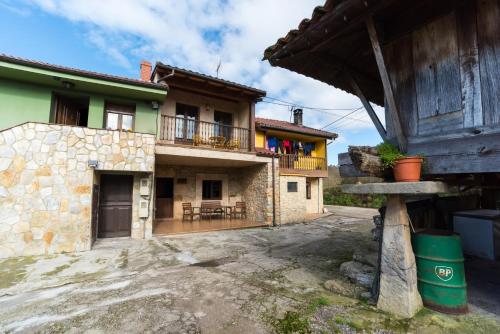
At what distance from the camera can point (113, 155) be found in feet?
22.6

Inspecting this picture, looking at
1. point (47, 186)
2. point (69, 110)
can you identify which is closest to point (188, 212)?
point (47, 186)

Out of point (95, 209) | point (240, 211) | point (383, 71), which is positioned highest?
point (383, 71)

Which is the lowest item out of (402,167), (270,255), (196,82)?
(270,255)

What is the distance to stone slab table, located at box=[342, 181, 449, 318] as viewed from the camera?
9.37ft

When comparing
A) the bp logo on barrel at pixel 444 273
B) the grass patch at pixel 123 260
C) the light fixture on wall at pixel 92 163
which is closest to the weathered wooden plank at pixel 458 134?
the bp logo on barrel at pixel 444 273

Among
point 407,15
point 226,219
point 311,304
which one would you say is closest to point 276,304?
point 311,304

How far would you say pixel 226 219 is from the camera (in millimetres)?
11578

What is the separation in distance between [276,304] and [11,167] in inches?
286

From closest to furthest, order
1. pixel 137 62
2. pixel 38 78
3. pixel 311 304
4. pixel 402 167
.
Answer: pixel 402 167 → pixel 311 304 → pixel 38 78 → pixel 137 62

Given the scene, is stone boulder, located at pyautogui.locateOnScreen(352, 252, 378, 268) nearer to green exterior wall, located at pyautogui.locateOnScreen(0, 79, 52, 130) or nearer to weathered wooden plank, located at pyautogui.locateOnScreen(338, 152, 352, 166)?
weathered wooden plank, located at pyautogui.locateOnScreen(338, 152, 352, 166)

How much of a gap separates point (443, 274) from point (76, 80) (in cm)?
989

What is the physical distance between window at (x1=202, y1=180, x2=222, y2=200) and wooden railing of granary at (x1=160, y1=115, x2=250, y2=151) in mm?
2601

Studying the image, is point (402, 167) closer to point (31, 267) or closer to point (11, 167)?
point (31, 267)

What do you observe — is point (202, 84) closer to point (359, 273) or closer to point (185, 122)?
point (185, 122)
